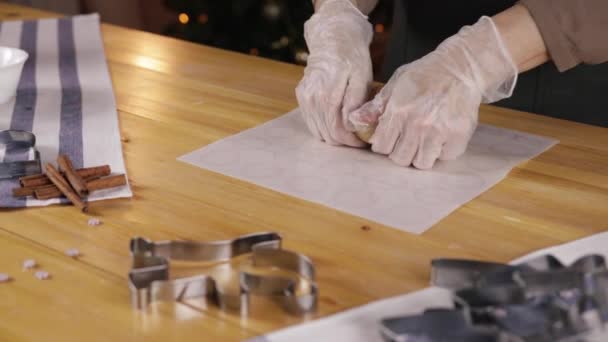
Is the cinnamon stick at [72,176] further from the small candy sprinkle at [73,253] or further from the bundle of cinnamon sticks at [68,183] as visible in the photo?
the small candy sprinkle at [73,253]

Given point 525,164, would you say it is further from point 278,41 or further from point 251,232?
point 278,41

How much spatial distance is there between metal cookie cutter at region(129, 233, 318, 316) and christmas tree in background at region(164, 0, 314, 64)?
6.65ft

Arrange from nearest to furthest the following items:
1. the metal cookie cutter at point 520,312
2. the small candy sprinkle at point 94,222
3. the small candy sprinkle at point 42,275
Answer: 1. the metal cookie cutter at point 520,312
2. the small candy sprinkle at point 42,275
3. the small candy sprinkle at point 94,222

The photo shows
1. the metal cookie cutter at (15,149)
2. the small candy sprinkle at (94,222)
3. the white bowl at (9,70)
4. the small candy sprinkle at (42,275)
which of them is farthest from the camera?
the white bowl at (9,70)

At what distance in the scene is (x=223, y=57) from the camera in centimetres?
161

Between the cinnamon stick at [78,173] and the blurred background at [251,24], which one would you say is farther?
the blurred background at [251,24]

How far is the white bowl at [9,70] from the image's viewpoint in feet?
4.28

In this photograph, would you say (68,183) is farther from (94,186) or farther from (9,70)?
(9,70)

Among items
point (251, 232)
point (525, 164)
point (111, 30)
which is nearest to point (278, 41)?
point (111, 30)

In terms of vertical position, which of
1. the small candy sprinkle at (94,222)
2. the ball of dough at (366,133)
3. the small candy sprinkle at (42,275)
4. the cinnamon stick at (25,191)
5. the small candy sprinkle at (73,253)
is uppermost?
the ball of dough at (366,133)

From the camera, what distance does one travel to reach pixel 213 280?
0.78 m

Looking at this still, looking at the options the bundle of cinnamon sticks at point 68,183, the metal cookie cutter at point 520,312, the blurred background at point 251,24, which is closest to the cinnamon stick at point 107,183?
the bundle of cinnamon sticks at point 68,183

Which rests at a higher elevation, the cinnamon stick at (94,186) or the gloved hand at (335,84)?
the gloved hand at (335,84)

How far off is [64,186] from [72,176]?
0.06 ft
